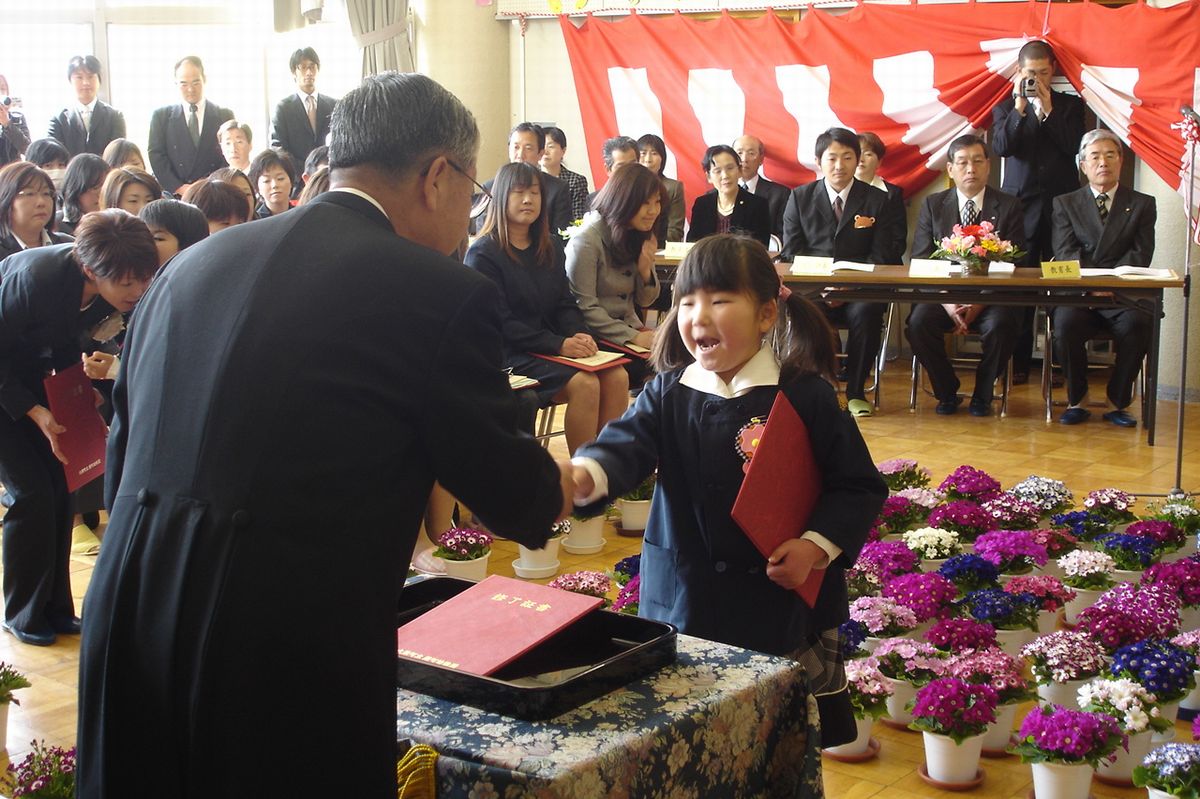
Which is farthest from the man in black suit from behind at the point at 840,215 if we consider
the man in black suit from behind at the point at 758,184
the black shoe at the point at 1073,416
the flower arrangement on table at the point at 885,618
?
the flower arrangement on table at the point at 885,618

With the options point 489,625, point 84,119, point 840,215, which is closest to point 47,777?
point 489,625

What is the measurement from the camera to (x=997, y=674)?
2691mm

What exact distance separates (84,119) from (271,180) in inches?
89.9

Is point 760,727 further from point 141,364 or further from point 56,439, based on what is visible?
point 56,439

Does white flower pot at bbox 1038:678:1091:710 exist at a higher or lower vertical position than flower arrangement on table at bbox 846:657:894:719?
lower

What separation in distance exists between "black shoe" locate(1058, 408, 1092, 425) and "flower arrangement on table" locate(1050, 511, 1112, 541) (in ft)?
7.53

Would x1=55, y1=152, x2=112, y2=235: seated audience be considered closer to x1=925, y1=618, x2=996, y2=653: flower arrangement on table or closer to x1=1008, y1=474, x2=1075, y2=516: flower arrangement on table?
x1=1008, y1=474, x2=1075, y2=516: flower arrangement on table

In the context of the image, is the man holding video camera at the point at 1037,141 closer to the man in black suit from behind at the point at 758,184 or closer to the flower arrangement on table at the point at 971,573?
the man in black suit from behind at the point at 758,184

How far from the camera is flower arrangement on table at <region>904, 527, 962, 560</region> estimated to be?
3.71 metres

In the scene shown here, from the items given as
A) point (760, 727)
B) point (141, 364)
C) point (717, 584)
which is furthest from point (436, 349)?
point (717, 584)

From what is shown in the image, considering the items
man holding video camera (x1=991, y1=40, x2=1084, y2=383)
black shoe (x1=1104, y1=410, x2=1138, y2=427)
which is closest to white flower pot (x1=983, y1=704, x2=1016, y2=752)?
black shoe (x1=1104, y1=410, x2=1138, y2=427)

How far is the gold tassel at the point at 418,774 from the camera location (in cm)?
136

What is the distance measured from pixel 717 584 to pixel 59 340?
1.99 metres

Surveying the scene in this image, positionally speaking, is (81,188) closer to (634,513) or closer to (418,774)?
(634,513)
